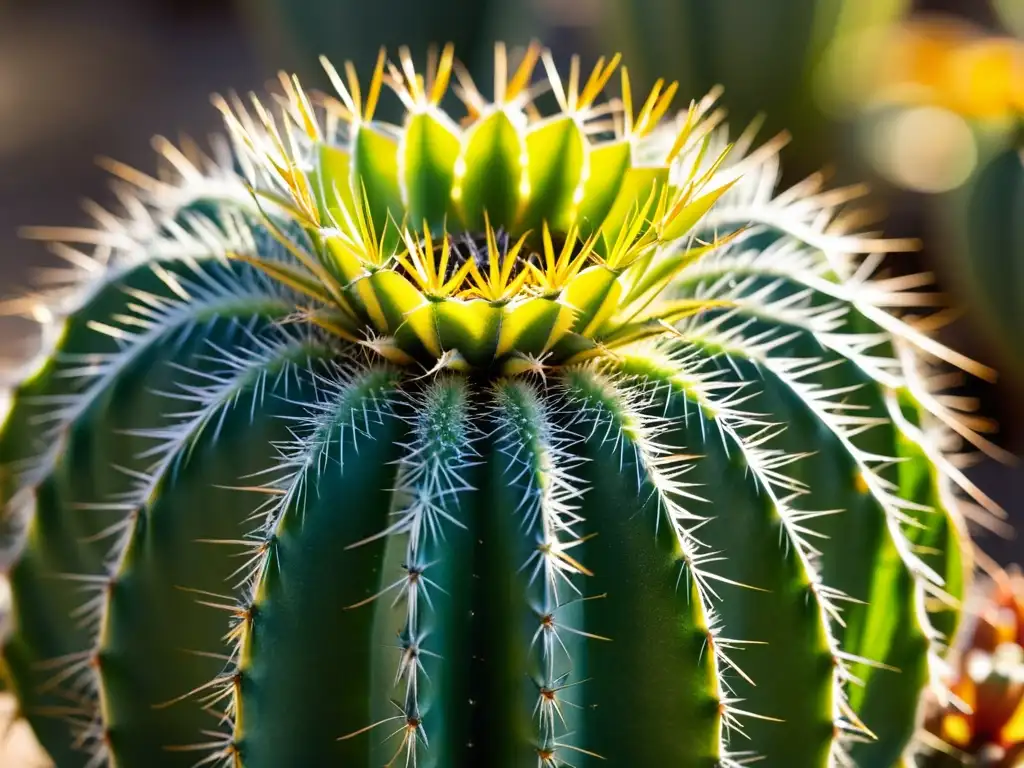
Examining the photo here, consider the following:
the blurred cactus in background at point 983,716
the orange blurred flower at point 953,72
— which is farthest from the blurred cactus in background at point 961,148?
the blurred cactus in background at point 983,716

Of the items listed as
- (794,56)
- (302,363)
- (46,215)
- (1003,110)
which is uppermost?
(46,215)

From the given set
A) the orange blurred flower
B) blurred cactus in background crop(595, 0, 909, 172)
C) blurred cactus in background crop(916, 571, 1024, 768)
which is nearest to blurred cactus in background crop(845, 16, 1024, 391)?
the orange blurred flower

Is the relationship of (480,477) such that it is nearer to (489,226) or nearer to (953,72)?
(489,226)

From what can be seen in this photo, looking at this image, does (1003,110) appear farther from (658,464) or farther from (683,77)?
(658,464)

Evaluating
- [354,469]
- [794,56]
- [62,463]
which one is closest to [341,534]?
[354,469]

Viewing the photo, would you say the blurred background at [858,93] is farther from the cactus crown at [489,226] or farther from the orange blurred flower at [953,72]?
the cactus crown at [489,226]

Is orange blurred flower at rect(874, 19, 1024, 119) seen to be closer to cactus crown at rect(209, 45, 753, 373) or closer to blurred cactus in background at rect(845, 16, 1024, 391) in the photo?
blurred cactus in background at rect(845, 16, 1024, 391)

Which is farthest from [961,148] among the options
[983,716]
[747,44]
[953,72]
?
[983,716]

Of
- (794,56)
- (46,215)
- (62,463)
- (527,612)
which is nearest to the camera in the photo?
(527,612)
